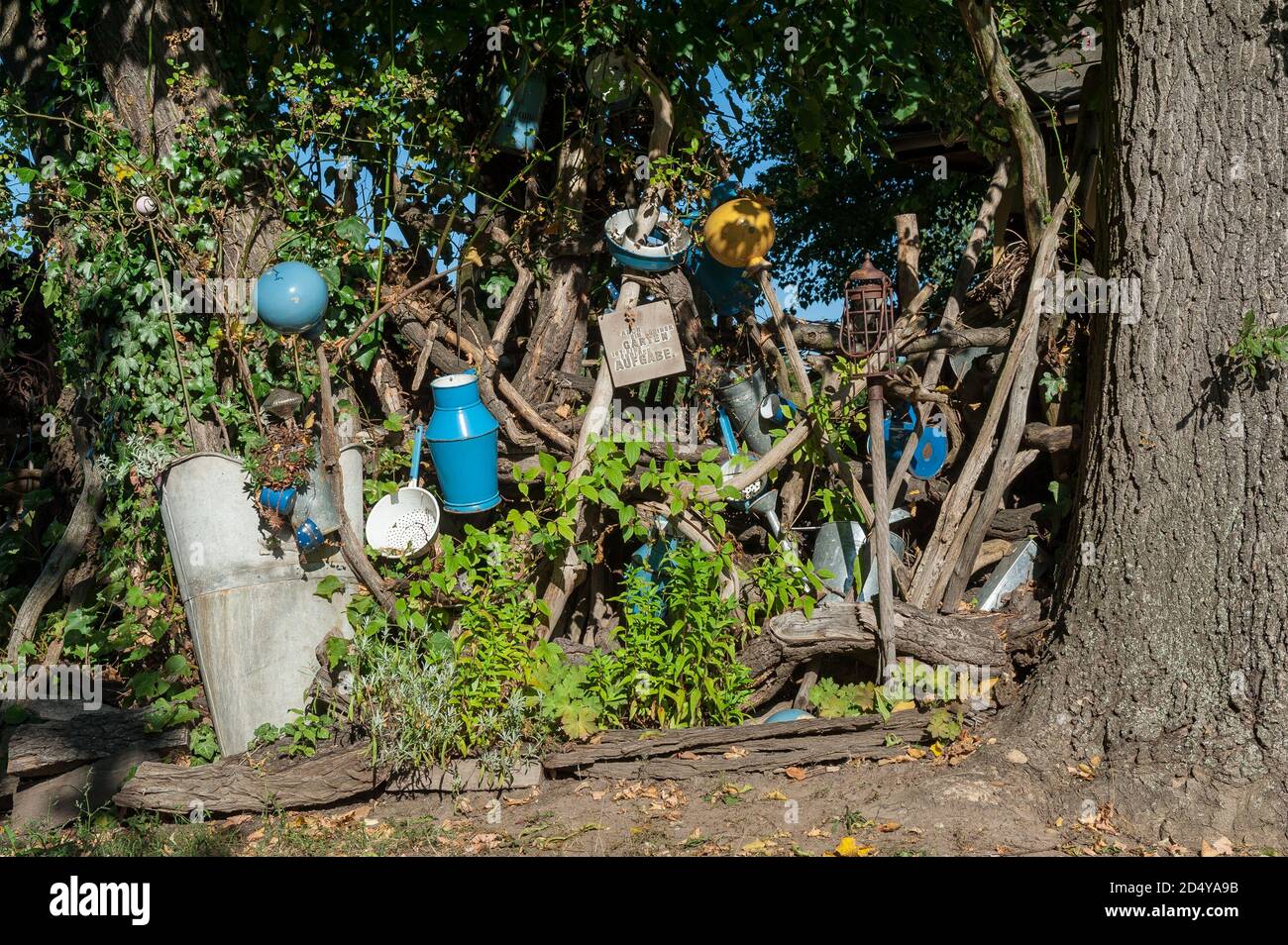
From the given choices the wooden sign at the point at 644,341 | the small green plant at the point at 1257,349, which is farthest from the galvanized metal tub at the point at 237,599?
the small green plant at the point at 1257,349

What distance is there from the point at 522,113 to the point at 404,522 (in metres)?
2.14

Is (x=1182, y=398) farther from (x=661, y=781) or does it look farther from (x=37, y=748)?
(x=37, y=748)

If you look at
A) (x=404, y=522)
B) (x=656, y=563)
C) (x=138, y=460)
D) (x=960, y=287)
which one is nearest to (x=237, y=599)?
(x=404, y=522)

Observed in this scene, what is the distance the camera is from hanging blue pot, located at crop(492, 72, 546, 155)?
5637 millimetres

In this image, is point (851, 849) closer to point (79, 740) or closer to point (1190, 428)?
point (1190, 428)

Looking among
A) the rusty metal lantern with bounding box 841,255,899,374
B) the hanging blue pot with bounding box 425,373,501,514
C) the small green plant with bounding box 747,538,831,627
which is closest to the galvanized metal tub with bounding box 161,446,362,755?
the hanging blue pot with bounding box 425,373,501,514

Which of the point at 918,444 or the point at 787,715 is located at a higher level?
the point at 918,444

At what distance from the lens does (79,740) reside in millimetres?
4840

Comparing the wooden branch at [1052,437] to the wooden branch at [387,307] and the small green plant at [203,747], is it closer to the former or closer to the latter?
the wooden branch at [387,307]

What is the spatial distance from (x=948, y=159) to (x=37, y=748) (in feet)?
23.3

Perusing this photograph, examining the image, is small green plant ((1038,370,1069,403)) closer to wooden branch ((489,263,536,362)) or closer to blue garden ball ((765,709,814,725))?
blue garden ball ((765,709,814,725))

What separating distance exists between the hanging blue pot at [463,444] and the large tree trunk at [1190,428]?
2642mm
